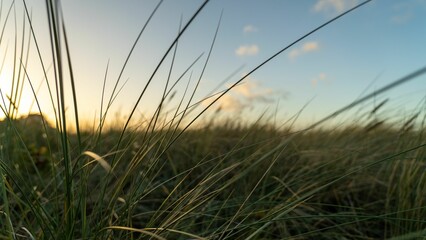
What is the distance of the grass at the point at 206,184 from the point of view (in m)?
0.80

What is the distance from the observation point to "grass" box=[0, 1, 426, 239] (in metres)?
0.80

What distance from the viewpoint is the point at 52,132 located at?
3586 millimetres

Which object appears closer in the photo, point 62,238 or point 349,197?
point 62,238

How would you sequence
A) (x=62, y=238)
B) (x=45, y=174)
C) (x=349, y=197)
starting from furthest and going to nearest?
Result: (x=45, y=174)
(x=349, y=197)
(x=62, y=238)

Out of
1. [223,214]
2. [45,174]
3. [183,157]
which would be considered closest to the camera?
[223,214]

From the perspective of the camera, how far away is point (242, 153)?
83.1 inches

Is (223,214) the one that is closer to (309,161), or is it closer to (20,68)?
(309,161)

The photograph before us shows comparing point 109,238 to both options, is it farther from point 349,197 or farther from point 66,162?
point 349,197

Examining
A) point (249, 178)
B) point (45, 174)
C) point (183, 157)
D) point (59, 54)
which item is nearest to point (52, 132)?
point (45, 174)

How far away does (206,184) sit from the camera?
1481 mm

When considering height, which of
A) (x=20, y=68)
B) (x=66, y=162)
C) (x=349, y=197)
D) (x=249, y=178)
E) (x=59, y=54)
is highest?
(x=20, y=68)

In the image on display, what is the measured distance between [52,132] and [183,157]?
1820mm

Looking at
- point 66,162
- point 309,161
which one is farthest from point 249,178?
point 66,162

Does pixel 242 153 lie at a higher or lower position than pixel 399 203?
higher
